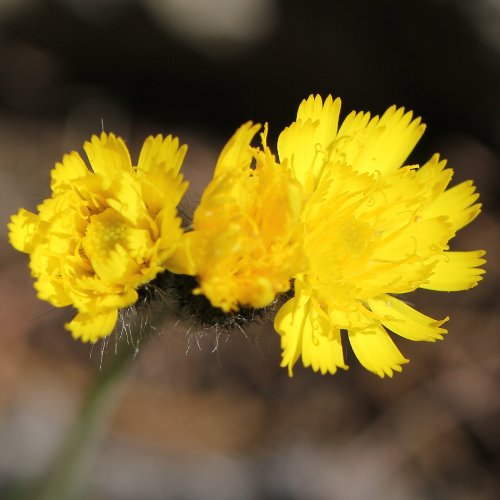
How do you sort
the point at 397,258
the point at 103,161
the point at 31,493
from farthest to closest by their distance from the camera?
the point at 31,493
the point at 397,258
the point at 103,161

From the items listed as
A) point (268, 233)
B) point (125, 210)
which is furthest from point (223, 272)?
point (125, 210)

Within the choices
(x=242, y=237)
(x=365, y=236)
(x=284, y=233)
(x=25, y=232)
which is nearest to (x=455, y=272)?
(x=365, y=236)

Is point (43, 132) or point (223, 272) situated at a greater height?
point (223, 272)

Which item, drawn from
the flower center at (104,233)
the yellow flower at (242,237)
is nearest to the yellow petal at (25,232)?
the flower center at (104,233)

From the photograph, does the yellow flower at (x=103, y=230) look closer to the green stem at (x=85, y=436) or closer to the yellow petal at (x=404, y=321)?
the green stem at (x=85, y=436)

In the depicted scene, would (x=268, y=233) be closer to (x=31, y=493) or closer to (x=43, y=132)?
(x=31, y=493)

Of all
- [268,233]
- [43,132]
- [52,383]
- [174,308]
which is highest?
[268,233]

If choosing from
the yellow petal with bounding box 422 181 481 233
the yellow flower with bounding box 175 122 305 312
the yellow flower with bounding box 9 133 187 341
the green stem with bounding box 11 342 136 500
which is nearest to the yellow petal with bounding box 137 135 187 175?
the yellow flower with bounding box 9 133 187 341
